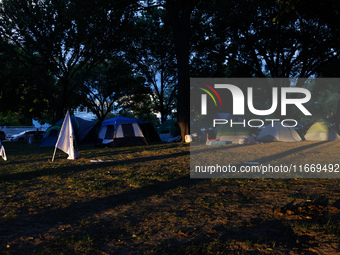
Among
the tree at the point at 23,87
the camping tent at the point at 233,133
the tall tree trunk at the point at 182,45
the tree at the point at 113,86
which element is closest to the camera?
the tall tree trunk at the point at 182,45

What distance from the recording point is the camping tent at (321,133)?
21.0 metres

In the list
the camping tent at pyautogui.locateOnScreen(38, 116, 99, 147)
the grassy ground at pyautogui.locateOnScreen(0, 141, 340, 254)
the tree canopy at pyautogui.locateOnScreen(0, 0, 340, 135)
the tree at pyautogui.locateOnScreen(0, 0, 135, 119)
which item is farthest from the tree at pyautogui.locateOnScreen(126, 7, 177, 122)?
the grassy ground at pyautogui.locateOnScreen(0, 141, 340, 254)

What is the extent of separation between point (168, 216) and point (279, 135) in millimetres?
17954

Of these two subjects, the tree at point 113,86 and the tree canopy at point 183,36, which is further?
the tree at point 113,86

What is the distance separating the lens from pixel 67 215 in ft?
15.0

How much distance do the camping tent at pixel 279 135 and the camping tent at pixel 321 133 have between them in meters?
1.41

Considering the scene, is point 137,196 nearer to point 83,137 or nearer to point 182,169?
point 182,169

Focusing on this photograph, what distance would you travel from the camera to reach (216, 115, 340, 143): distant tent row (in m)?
19.9

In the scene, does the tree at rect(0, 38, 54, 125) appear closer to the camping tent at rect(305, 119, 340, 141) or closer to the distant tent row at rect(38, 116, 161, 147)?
the distant tent row at rect(38, 116, 161, 147)

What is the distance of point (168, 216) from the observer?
175 inches

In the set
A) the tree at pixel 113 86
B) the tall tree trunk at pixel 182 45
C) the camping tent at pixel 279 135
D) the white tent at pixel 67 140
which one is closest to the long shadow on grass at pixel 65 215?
the white tent at pixel 67 140

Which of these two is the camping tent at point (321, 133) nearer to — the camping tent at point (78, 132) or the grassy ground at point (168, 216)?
the grassy ground at point (168, 216)
